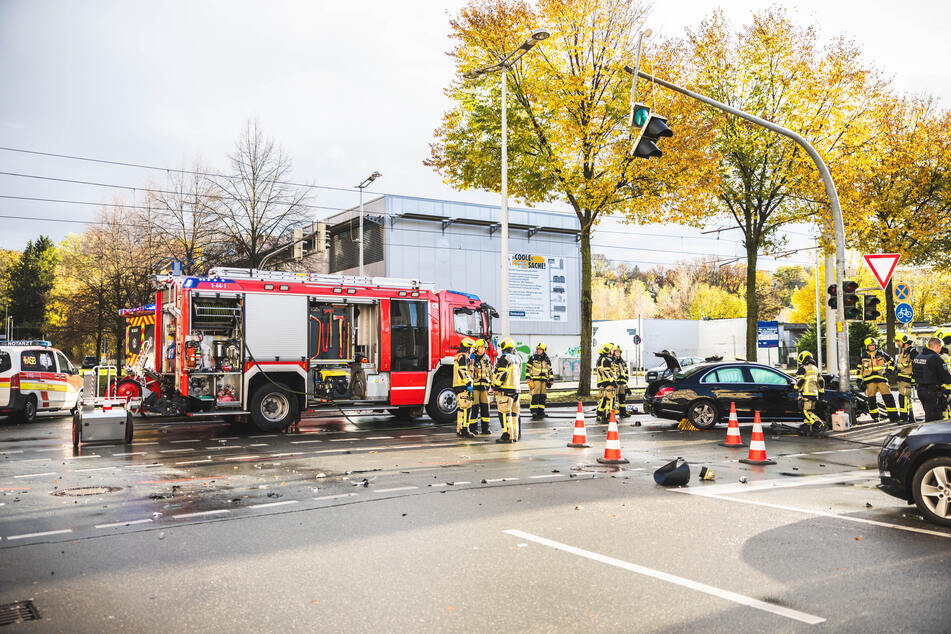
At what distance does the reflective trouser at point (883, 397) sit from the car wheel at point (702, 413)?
10.9 feet

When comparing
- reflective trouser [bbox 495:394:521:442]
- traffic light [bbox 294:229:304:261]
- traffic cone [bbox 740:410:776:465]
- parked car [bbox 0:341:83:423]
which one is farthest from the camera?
traffic light [bbox 294:229:304:261]

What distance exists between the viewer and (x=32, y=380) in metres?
17.7

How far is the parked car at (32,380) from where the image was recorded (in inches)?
669

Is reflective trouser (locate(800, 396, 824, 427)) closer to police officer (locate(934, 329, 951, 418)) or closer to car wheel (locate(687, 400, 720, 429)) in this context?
car wheel (locate(687, 400, 720, 429))

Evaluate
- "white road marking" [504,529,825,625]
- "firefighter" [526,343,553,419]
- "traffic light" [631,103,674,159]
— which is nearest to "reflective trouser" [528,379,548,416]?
"firefighter" [526,343,553,419]

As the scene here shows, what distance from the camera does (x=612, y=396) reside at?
16.5 meters

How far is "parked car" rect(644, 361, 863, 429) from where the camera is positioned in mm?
15031

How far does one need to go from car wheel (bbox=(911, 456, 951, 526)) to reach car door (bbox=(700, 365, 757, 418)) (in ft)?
28.1

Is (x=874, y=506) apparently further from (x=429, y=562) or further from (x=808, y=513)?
(x=429, y=562)

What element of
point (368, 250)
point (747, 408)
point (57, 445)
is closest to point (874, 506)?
Result: point (747, 408)

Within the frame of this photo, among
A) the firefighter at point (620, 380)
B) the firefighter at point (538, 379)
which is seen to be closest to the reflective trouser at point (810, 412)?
the firefighter at point (620, 380)

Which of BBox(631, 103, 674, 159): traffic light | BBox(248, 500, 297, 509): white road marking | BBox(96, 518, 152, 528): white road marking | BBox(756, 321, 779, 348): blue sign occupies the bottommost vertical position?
BBox(248, 500, 297, 509): white road marking

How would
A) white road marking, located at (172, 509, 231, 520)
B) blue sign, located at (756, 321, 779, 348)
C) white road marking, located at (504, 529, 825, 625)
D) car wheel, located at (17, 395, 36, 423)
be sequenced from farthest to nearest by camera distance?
blue sign, located at (756, 321, 779, 348)
car wheel, located at (17, 395, 36, 423)
white road marking, located at (172, 509, 231, 520)
white road marking, located at (504, 529, 825, 625)

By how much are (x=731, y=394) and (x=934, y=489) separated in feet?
28.6
